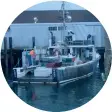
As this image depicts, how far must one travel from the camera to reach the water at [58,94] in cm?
222

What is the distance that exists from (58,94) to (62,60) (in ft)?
0.83

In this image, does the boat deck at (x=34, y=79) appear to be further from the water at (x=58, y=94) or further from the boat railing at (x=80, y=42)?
the boat railing at (x=80, y=42)

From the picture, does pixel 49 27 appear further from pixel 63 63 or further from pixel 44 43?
pixel 63 63

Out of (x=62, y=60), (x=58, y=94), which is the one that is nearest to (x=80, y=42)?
(x=62, y=60)

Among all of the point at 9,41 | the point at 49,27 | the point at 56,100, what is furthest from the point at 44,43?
the point at 56,100

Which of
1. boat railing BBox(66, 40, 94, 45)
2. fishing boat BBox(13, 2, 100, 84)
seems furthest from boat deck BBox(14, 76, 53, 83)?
boat railing BBox(66, 40, 94, 45)

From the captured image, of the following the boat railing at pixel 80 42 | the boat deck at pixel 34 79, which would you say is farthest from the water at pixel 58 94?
the boat railing at pixel 80 42

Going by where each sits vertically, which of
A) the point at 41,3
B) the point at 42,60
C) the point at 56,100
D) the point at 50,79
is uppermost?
the point at 41,3

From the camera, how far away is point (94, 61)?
217cm

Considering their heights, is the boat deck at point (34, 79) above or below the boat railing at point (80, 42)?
below

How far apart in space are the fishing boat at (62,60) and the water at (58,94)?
2.1 inches

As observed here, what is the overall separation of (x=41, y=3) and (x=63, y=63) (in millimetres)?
452

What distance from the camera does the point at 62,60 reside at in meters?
2.21

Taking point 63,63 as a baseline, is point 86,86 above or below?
below
